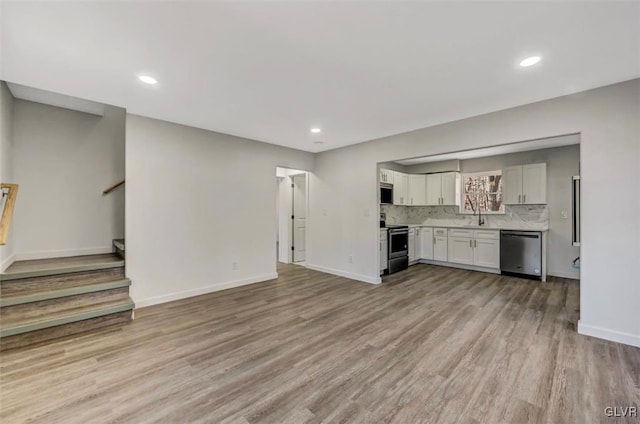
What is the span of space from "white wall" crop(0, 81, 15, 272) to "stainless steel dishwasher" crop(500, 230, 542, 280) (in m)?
7.61

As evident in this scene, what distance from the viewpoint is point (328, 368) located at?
2279 mm

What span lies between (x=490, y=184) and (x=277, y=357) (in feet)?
19.5

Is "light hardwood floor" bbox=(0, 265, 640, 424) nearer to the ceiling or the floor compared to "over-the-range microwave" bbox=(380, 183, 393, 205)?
nearer to the floor

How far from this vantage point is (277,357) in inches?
96.4

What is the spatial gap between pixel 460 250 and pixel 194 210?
17.9 feet

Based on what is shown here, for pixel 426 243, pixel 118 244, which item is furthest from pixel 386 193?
pixel 118 244

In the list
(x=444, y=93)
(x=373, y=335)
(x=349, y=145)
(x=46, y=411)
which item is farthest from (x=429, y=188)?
(x=46, y=411)

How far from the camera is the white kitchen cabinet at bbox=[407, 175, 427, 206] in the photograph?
6.66 metres

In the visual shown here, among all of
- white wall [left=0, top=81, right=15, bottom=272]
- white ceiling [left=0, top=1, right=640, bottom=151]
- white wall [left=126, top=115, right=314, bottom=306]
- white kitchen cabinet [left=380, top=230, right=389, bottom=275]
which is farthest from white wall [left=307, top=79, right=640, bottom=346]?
white wall [left=0, top=81, right=15, bottom=272]

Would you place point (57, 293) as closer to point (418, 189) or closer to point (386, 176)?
point (386, 176)

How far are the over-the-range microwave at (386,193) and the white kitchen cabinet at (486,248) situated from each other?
1.96 m

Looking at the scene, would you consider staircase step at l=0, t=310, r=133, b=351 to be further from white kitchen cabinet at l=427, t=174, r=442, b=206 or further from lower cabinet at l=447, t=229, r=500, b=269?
white kitchen cabinet at l=427, t=174, r=442, b=206

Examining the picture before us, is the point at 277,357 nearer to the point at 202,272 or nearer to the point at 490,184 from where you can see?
the point at 202,272

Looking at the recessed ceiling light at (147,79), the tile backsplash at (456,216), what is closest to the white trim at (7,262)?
the recessed ceiling light at (147,79)
